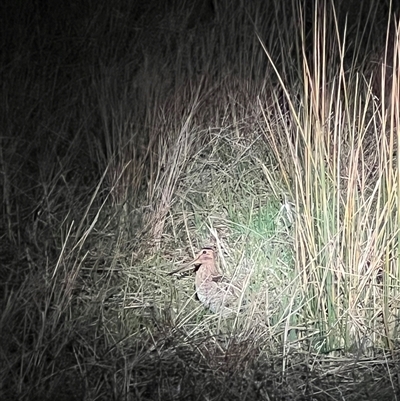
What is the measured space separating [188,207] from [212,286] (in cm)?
33

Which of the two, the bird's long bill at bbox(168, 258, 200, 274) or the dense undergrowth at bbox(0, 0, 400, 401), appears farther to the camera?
the bird's long bill at bbox(168, 258, 200, 274)

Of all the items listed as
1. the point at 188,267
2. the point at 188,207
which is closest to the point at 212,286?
the point at 188,267

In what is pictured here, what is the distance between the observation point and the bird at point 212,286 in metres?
1.71

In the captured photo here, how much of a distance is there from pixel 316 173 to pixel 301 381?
36cm

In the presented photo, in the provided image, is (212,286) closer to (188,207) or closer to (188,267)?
(188,267)

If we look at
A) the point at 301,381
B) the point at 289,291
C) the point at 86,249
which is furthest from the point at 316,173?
the point at 86,249

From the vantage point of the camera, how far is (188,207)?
2035 millimetres

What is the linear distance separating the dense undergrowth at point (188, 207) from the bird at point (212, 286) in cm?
2

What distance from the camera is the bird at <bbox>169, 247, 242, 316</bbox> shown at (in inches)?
67.3

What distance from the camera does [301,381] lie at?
1.52m

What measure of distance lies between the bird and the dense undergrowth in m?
0.02

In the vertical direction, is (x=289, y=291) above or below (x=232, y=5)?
below

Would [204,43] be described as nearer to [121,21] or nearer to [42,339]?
[121,21]

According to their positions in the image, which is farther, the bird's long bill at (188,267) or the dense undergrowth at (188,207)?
the bird's long bill at (188,267)
